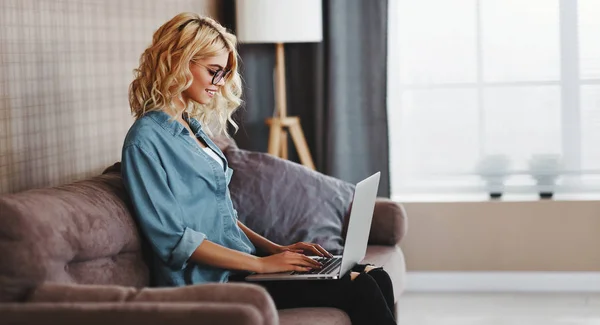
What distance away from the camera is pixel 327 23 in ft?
15.0

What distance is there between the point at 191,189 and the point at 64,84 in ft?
2.01

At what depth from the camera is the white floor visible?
399cm

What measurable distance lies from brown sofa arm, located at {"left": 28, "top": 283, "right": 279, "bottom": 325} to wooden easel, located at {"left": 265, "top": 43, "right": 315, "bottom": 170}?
2.42 metres

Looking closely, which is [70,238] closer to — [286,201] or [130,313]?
[130,313]

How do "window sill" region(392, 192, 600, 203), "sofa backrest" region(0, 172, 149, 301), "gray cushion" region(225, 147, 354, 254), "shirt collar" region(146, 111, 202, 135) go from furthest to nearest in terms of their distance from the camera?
"window sill" region(392, 192, 600, 203)
"gray cushion" region(225, 147, 354, 254)
"shirt collar" region(146, 111, 202, 135)
"sofa backrest" region(0, 172, 149, 301)

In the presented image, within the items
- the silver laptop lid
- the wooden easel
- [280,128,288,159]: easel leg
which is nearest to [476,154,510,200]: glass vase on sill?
the wooden easel

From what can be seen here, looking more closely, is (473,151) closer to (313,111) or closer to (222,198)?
(313,111)

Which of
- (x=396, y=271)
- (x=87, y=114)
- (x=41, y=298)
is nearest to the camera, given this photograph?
(x=41, y=298)

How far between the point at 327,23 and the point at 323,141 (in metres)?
0.60

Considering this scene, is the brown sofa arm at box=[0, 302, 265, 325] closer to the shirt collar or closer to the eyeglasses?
the shirt collar

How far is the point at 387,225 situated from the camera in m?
3.56

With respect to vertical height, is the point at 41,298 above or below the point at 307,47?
below

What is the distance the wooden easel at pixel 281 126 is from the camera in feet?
14.4

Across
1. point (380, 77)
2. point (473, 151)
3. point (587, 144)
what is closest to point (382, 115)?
point (380, 77)
